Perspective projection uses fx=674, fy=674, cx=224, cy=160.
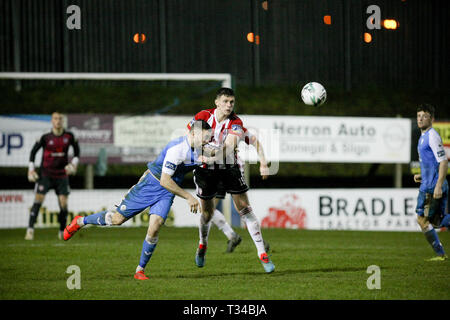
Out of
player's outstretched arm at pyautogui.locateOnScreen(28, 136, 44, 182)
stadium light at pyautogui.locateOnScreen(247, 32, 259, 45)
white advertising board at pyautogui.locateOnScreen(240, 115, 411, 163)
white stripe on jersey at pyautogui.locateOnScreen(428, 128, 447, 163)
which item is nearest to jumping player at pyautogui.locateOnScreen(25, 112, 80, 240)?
player's outstretched arm at pyautogui.locateOnScreen(28, 136, 44, 182)

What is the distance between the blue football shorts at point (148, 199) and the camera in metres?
7.60

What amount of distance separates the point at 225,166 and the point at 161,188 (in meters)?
1.03

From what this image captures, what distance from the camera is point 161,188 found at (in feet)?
25.1

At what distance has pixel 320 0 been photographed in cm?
2884

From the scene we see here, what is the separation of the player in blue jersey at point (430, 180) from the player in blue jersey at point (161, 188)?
3.43m

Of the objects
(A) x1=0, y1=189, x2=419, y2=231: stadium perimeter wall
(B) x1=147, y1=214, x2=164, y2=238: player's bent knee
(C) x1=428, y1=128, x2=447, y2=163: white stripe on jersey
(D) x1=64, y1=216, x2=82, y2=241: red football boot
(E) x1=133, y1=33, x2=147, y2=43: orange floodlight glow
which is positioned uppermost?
(E) x1=133, y1=33, x2=147, y2=43: orange floodlight glow

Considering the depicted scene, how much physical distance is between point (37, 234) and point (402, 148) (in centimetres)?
937

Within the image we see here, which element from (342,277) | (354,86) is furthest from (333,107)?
(342,277)

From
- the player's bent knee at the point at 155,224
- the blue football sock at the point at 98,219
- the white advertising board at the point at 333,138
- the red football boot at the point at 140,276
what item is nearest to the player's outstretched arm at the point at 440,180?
the player's bent knee at the point at 155,224

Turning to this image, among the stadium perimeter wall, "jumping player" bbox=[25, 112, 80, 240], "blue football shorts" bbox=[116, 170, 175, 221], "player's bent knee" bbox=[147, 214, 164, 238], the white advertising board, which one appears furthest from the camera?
the white advertising board

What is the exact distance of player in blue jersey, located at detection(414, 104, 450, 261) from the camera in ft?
30.3

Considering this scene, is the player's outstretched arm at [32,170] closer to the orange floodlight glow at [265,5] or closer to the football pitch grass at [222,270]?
the football pitch grass at [222,270]

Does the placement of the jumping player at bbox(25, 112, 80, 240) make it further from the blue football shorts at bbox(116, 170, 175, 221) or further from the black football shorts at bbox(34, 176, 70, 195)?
the blue football shorts at bbox(116, 170, 175, 221)

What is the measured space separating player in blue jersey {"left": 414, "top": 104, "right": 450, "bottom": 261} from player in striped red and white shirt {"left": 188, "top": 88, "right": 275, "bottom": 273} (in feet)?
8.45
